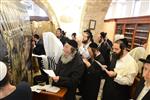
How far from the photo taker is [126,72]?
10.9 feet

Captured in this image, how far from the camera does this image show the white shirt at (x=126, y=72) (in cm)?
332

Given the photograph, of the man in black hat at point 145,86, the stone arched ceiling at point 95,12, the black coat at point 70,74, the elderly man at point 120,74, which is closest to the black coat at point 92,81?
the elderly man at point 120,74

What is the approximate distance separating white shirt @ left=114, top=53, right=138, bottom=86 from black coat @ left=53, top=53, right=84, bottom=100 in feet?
1.96

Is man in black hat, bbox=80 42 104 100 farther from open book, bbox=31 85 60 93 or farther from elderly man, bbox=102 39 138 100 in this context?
open book, bbox=31 85 60 93

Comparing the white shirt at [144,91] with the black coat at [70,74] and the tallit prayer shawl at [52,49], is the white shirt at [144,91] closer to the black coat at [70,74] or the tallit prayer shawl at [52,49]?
the black coat at [70,74]

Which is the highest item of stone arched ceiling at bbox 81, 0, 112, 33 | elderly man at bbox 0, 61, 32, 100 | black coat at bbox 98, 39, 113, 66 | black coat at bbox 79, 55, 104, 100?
stone arched ceiling at bbox 81, 0, 112, 33

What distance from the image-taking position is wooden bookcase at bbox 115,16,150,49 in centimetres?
590

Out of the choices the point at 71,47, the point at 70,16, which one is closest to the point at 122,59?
the point at 71,47

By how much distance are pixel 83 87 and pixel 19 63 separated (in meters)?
1.79

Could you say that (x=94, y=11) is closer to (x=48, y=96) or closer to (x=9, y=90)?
(x=48, y=96)

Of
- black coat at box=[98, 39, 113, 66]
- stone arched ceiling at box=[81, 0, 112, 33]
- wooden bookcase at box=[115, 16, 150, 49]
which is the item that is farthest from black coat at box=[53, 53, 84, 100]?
stone arched ceiling at box=[81, 0, 112, 33]

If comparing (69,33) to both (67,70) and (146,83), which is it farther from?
(146,83)

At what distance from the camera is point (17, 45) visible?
284 cm

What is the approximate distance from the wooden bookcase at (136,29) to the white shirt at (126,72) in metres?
2.47
